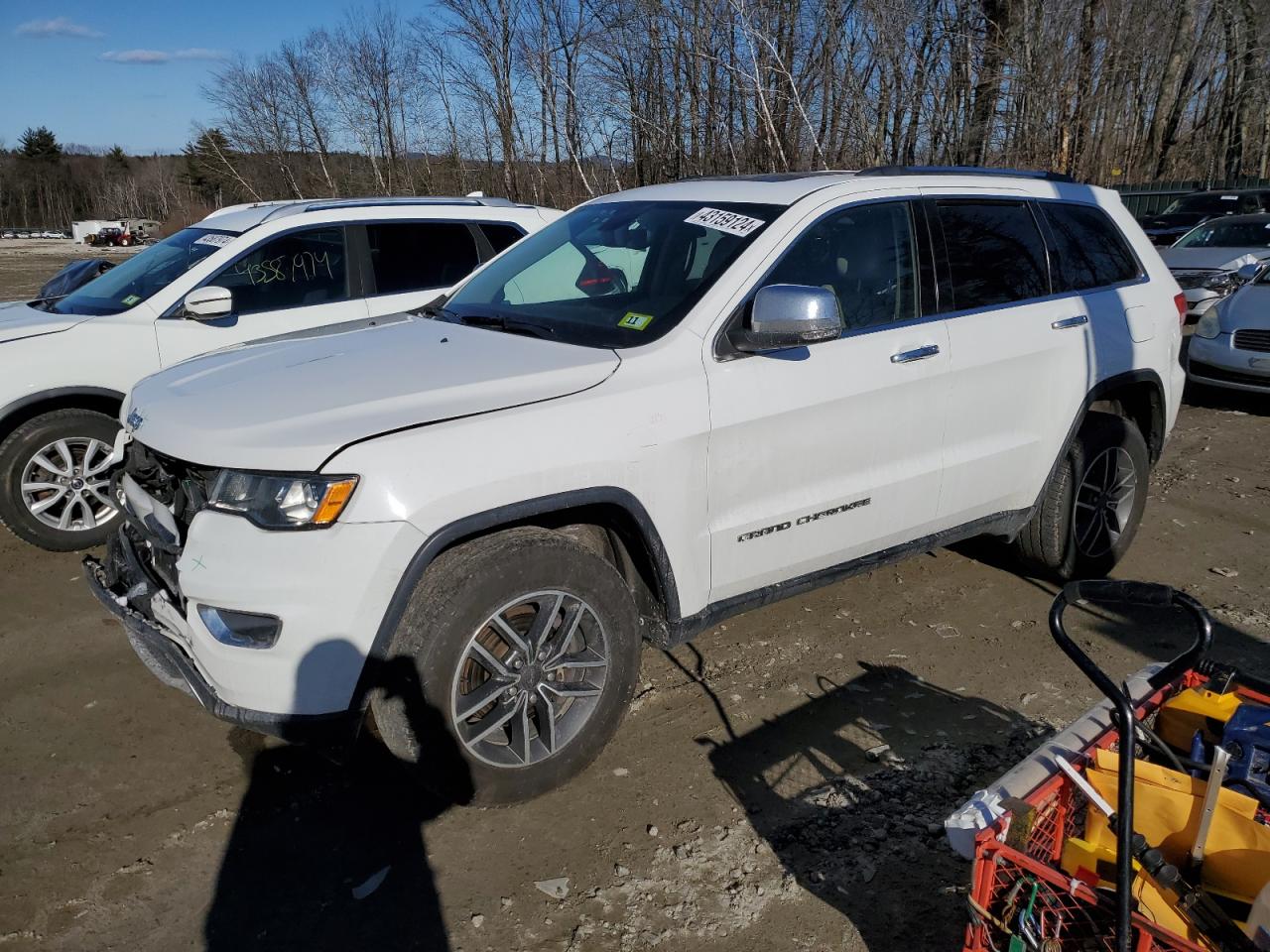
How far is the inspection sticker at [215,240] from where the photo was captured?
5.83m

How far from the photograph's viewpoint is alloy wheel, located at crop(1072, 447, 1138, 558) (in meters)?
4.70

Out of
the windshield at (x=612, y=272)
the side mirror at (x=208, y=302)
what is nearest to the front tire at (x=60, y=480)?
the side mirror at (x=208, y=302)

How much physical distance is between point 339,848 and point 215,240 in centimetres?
421

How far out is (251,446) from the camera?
267cm

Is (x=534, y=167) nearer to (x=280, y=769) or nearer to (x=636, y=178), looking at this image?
(x=636, y=178)

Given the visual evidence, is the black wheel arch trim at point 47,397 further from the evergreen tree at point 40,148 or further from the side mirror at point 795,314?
the evergreen tree at point 40,148

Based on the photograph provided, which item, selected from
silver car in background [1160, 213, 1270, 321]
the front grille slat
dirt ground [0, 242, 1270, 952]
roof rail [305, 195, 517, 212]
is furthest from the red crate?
silver car in background [1160, 213, 1270, 321]

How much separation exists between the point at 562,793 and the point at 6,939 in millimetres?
1574

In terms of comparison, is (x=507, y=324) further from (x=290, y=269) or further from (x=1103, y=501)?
(x=1103, y=501)

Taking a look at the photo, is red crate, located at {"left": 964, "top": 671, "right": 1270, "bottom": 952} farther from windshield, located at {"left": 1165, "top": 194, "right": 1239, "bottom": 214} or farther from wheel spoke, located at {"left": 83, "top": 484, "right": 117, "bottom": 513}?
windshield, located at {"left": 1165, "top": 194, "right": 1239, "bottom": 214}

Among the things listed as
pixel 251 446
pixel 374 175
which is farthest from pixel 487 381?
pixel 374 175

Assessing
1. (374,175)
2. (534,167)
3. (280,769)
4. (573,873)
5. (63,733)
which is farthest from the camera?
(374,175)

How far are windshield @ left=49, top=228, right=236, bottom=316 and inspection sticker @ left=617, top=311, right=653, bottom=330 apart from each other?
346cm

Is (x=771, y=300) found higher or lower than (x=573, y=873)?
higher
